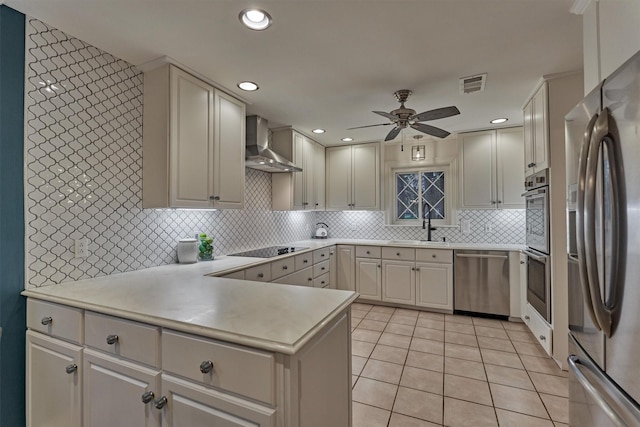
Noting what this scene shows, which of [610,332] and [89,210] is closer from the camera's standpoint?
[610,332]

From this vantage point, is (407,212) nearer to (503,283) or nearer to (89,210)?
(503,283)

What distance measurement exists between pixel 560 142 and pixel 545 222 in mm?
698

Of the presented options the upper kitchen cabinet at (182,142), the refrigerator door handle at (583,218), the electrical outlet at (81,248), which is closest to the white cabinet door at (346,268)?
the upper kitchen cabinet at (182,142)

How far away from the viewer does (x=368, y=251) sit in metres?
4.32

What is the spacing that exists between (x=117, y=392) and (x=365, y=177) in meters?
3.99

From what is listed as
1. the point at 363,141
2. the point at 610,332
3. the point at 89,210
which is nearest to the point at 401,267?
the point at 363,141

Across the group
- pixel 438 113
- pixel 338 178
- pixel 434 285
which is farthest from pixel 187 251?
pixel 434 285

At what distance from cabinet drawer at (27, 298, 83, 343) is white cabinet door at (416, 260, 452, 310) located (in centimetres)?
361

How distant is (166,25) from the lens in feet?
5.85

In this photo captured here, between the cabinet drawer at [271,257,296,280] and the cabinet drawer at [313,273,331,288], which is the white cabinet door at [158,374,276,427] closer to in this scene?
the cabinet drawer at [271,257,296,280]

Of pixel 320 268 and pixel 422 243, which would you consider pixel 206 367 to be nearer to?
pixel 320 268

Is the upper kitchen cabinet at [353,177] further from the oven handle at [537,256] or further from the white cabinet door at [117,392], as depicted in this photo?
the white cabinet door at [117,392]

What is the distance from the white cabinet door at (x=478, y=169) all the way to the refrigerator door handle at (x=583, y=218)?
9.82 ft

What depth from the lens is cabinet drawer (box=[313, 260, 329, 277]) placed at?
12.8 ft
